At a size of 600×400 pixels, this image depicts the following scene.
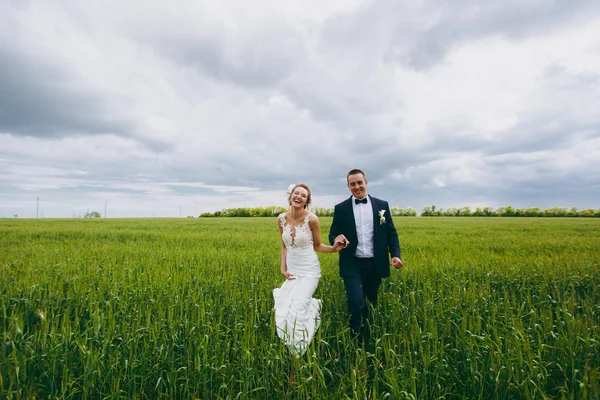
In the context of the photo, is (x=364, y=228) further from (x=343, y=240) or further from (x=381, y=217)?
(x=343, y=240)

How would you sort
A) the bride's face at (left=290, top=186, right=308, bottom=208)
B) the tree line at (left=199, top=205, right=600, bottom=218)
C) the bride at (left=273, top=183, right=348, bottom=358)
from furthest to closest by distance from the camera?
the tree line at (left=199, top=205, right=600, bottom=218) < the bride's face at (left=290, top=186, right=308, bottom=208) < the bride at (left=273, top=183, right=348, bottom=358)

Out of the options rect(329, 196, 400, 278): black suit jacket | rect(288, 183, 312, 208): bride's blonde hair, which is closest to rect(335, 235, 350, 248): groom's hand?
rect(329, 196, 400, 278): black suit jacket

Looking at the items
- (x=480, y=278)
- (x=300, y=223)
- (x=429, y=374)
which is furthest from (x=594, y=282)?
(x=300, y=223)

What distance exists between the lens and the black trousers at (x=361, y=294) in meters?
4.57

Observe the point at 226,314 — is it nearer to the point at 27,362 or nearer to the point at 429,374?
the point at 27,362

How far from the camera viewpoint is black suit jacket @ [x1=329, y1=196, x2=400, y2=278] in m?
4.90

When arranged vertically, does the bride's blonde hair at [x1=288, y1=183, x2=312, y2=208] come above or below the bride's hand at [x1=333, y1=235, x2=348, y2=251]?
above

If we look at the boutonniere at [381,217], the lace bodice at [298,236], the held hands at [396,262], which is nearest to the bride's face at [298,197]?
the lace bodice at [298,236]

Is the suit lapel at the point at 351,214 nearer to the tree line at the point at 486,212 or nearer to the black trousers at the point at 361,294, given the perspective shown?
the black trousers at the point at 361,294

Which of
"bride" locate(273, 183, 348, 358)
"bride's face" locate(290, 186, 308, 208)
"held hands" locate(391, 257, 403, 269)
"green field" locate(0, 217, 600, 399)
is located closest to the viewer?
"green field" locate(0, 217, 600, 399)

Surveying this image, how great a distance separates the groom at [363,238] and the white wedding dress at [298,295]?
46cm

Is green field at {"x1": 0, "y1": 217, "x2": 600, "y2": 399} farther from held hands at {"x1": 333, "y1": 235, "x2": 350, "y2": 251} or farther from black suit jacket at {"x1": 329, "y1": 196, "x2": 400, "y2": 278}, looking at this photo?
held hands at {"x1": 333, "y1": 235, "x2": 350, "y2": 251}

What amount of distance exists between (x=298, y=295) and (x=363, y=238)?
135cm

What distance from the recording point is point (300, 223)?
16.7ft
